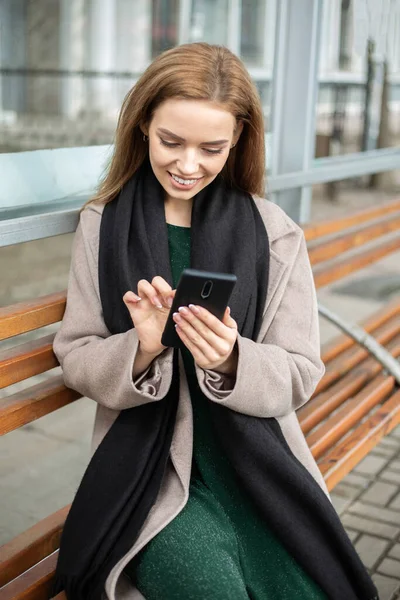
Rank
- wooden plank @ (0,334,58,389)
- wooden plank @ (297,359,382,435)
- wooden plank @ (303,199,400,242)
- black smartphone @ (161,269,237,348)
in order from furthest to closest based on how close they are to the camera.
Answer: wooden plank @ (303,199,400,242) < wooden plank @ (297,359,382,435) < wooden plank @ (0,334,58,389) < black smartphone @ (161,269,237,348)

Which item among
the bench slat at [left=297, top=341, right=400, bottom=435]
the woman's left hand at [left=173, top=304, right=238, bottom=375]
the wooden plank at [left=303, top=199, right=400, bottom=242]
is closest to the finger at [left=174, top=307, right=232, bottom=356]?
the woman's left hand at [left=173, top=304, right=238, bottom=375]

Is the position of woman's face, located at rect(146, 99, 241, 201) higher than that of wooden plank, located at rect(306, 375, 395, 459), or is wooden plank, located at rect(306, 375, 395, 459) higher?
woman's face, located at rect(146, 99, 241, 201)

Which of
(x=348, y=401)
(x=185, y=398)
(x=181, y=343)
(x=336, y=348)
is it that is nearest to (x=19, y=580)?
(x=185, y=398)

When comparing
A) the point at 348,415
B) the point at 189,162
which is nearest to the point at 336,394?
the point at 348,415

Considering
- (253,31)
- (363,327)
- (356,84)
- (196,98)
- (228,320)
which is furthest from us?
(356,84)

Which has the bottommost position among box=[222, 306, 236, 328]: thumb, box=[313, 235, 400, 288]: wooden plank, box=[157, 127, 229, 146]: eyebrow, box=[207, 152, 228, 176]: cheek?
box=[313, 235, 400, 288]: wooden plank

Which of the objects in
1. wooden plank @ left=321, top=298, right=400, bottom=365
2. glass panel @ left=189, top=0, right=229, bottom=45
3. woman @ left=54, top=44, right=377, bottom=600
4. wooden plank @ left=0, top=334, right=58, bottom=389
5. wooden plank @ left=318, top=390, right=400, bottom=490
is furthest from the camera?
glass panel @ left=189, top=0, right=229, bottom=45

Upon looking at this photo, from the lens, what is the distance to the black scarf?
1.93 metres

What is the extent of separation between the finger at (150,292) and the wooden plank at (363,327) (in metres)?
1.78

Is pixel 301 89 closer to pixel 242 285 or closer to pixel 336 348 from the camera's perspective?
pixel 336 348

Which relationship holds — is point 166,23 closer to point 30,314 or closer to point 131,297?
point 30,314

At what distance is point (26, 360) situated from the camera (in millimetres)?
2045

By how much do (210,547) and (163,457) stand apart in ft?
0.74

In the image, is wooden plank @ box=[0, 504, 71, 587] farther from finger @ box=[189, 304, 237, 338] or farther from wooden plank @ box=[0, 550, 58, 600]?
finger @ box=[189, 304, 237, 338]
